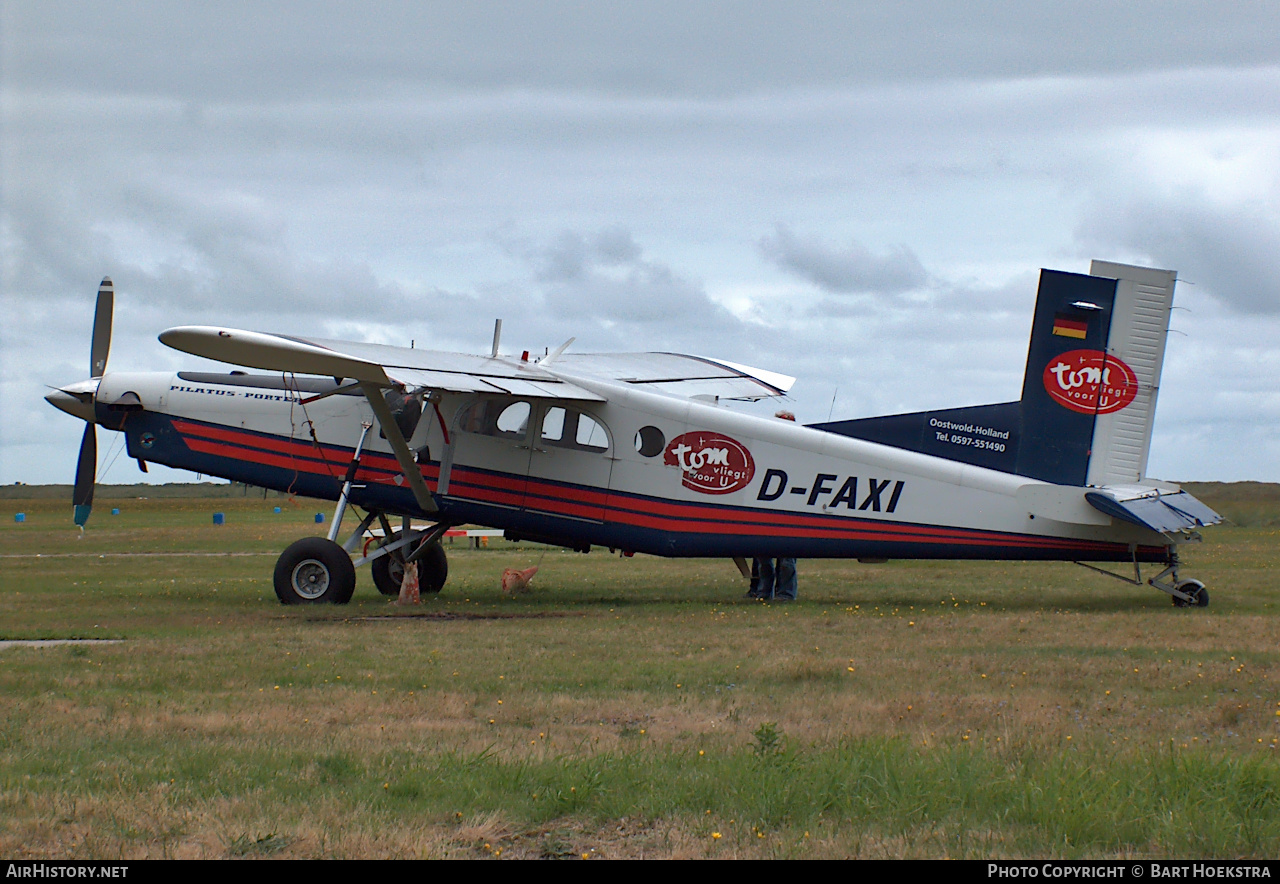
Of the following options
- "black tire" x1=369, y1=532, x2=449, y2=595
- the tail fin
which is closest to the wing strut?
"black tire" x1=369, y1=532, x2=449, y2=595

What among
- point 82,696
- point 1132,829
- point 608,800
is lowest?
point 82,696

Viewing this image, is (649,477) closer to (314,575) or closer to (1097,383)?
(314,575)

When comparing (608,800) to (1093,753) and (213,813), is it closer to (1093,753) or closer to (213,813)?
(213,813)

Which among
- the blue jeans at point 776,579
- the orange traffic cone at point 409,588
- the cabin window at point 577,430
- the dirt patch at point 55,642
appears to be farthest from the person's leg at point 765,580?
the dirt patch at point 55,642

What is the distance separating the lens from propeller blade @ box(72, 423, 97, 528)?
1745cm

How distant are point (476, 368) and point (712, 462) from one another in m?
3.51

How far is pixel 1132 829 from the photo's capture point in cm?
480

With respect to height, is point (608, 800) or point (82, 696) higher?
point (608, 800)

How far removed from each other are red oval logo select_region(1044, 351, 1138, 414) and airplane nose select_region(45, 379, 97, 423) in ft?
45.6

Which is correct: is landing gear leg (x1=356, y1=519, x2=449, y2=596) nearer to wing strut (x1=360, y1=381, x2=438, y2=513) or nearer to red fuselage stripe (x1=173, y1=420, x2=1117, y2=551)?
wing strut (x1=360, y1=381, x2=438, y2=513)

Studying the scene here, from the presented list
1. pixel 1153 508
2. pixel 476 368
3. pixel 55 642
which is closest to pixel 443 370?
pixel 476 368

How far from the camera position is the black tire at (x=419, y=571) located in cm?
1769

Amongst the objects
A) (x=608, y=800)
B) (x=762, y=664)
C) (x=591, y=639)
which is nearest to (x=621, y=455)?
(x=591, y=639)

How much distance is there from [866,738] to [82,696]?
5646 millimetres
